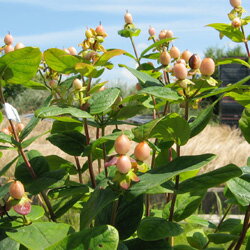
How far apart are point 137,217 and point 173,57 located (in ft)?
1.26

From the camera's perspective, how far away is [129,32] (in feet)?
4.25

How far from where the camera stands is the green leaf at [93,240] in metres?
0.63

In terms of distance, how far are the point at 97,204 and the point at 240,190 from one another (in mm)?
275

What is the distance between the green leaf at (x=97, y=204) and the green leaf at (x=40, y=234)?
0.05 meters

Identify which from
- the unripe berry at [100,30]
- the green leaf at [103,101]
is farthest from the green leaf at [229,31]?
the green leaf at [103,101]

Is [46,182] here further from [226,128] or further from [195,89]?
[226,128]

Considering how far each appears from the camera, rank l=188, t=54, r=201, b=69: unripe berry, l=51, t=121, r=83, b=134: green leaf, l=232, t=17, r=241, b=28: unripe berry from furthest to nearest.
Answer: l=232, t=17, r=241, b=28: unripe berry < l=51, t=121, r=83, b=134: green leaf < l=188, t=54, r=201, b=69: unripe berry

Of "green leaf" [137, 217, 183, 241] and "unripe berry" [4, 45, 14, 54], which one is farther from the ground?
"unripe berry" [4, 45, 14, 54]

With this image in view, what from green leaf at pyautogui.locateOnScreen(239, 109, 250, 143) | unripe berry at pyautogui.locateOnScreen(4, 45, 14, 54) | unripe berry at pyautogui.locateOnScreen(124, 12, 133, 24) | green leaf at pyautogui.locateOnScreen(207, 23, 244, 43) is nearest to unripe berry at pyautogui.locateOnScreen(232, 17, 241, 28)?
green leaf at pyautogui.locateOnScreen(207, 23, 244, 43)

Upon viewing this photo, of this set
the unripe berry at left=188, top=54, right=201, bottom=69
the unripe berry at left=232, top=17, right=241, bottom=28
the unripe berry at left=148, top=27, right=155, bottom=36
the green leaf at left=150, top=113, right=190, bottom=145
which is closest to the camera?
the green leaf at left=150, top=113, right=190, bottom=145

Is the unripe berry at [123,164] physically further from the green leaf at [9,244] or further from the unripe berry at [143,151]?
the green leaf at [9,244]

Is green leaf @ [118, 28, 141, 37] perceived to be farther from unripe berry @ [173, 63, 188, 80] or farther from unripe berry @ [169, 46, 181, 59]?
unripe berry @ [173, 63, 188, 80]

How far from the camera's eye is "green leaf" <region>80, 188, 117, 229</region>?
0.63 meters

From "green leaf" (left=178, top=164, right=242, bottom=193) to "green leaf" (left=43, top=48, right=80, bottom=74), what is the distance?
348 mm
